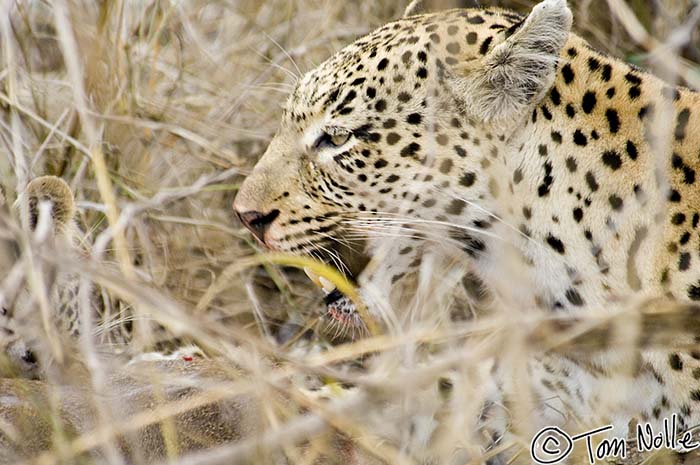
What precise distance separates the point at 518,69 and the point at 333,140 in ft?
2.30

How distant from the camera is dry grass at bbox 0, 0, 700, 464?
9.41ft

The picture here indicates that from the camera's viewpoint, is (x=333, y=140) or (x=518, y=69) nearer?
(x=518, y=69)

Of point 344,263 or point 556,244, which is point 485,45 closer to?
point 556,244

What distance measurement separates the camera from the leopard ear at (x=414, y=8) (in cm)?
424

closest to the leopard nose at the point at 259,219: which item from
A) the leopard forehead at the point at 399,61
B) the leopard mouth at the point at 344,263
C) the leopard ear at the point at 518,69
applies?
the leopard mouth at the point at 344,263

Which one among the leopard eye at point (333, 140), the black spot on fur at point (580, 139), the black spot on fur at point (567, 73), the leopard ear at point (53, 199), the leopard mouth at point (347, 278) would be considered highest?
the black spot on fur at point (567, 73)

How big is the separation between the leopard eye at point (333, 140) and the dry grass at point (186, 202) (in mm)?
518

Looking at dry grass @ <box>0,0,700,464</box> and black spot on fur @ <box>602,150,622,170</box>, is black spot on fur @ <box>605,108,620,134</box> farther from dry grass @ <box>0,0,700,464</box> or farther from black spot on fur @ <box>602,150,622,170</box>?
dry grass @ <box>0,0,700,464</box>

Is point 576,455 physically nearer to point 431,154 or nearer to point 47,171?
point 431,154

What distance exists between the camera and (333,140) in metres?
3.71

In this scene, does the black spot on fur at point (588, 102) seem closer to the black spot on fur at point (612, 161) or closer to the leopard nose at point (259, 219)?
the black spot on fur at point (612, 161)

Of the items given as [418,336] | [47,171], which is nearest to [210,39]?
[47,171]

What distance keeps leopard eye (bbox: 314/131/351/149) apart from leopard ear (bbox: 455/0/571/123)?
1.43ft

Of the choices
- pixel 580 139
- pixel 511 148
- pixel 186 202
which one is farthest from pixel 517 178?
pixel 186 202
